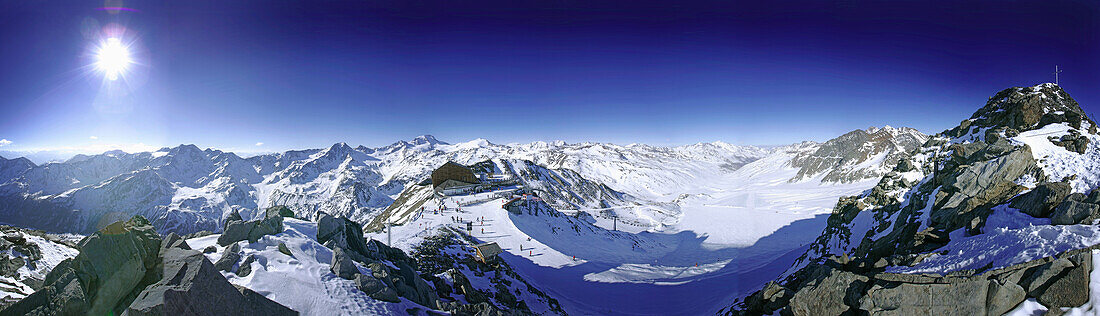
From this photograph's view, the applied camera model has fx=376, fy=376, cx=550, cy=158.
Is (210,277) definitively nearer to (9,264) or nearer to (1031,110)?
(9,264)

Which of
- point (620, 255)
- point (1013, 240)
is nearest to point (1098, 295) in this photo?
point (1013, 240)

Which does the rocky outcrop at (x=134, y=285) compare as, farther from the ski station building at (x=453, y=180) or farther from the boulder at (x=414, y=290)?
the ski station building at (x=453, y=180)

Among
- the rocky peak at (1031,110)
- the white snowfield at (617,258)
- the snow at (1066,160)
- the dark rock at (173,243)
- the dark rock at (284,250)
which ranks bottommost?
the white snowfield at (617,258)

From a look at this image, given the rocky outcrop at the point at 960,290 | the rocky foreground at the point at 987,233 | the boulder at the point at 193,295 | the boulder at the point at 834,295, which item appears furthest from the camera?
the boulder at the point at 834,295

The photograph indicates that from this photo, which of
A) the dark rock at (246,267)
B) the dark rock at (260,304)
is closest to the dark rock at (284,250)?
the dark rock at (246,267)

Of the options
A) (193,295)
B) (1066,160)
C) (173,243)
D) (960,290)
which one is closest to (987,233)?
(960,290)

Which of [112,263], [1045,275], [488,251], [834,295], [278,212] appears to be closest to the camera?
[1045,275]
